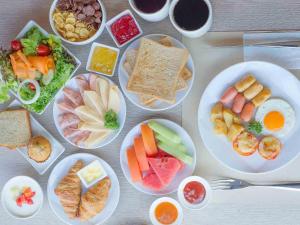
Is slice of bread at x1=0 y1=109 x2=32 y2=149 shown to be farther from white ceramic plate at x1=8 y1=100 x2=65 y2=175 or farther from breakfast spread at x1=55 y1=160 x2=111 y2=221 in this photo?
breakfast spread at x1=55 y1=160 x2=111 y2=221

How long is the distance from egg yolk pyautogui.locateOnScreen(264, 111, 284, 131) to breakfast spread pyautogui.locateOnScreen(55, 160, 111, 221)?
543mm

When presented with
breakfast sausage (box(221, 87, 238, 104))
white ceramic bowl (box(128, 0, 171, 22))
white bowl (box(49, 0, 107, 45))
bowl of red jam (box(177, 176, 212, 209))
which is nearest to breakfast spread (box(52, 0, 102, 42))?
white bowl (box(49, 0, 107, 45))

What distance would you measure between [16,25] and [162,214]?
0.80m

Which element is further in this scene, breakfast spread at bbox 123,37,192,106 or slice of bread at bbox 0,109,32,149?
slice of bread at bbox 0,109,32,149

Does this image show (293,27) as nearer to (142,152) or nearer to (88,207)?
(142,152)

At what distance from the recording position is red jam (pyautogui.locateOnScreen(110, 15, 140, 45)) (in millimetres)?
1549

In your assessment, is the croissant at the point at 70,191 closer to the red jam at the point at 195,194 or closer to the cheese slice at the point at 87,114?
the cheese slice at the point at 87,114

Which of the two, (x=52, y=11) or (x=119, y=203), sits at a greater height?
(x=52, y=11)

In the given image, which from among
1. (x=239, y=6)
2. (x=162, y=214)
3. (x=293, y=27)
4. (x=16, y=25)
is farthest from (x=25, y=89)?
(x=293, y=27)

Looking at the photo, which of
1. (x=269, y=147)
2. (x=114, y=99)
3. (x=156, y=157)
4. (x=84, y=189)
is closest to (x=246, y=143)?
(x=269, y=147)

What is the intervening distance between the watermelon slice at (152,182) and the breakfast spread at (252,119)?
0.25m

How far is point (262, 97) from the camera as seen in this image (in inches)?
58.1

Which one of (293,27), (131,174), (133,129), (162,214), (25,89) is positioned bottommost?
(162,214)

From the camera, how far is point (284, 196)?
152cm
